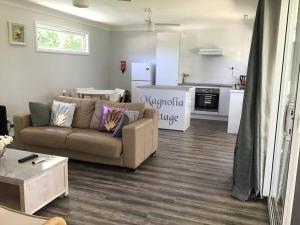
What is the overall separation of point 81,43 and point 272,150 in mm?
6234

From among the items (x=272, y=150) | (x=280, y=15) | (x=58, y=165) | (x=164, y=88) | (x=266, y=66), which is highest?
(x=280, y=15)

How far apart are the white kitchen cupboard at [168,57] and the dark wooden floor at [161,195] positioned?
368cm

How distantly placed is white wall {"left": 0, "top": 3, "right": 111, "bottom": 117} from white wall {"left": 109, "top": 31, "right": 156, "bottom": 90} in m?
0.99

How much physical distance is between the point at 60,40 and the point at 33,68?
1.27 meters

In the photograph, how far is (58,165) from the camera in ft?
9.40

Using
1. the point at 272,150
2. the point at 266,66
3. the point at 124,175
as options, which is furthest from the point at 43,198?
the point at 266,66

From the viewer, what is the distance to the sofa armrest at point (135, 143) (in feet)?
11.6

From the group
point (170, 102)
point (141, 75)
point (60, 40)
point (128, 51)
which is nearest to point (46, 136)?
point (170, 102)

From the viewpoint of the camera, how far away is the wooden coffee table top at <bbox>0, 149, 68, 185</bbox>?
2467 millimetres

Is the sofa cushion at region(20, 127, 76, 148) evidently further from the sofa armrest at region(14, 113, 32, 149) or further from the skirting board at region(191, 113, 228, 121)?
the skirting board at region(191, 113, 228, 121)

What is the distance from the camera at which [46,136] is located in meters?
3.88

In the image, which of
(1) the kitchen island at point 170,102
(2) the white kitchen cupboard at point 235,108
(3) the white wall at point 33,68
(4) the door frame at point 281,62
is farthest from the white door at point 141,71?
(4) the door frame at point 281,62

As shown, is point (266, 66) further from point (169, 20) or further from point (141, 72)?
point (141, 72)

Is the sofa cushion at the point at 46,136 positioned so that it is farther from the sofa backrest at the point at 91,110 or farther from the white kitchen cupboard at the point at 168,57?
the white kitchen cupboard at the point at 168,57
